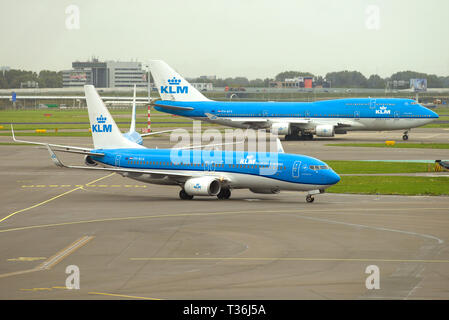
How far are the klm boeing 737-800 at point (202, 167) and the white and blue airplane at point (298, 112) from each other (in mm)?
51060

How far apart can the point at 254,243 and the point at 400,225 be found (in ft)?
32.7

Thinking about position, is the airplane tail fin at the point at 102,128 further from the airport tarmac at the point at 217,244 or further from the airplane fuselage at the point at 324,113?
the airplane fuselage at the point at 324,113

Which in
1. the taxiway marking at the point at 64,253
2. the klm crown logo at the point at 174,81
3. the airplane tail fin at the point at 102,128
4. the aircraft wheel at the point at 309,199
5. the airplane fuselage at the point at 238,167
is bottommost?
the taxiway marking at the point at 64,253

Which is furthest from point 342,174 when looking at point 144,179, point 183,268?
point 183,268

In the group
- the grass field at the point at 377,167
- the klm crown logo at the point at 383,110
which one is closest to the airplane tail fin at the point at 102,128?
the grass field at the point at 377,167

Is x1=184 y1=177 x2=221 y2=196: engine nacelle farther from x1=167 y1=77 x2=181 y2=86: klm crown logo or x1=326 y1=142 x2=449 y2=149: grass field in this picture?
x1=167 y1=77 x2=181 y2=86: klm crown logo

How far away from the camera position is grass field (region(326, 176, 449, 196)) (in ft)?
183

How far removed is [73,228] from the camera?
40.6m

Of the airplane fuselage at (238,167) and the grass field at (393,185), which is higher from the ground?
the airplane fuselage at (238,167)

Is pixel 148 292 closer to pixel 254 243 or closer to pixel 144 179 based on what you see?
pixel 254 243

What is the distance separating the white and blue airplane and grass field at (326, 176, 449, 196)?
40.4 metres

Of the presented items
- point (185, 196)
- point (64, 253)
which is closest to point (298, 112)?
point (185, 196)

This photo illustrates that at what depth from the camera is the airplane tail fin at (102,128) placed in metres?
56.0
